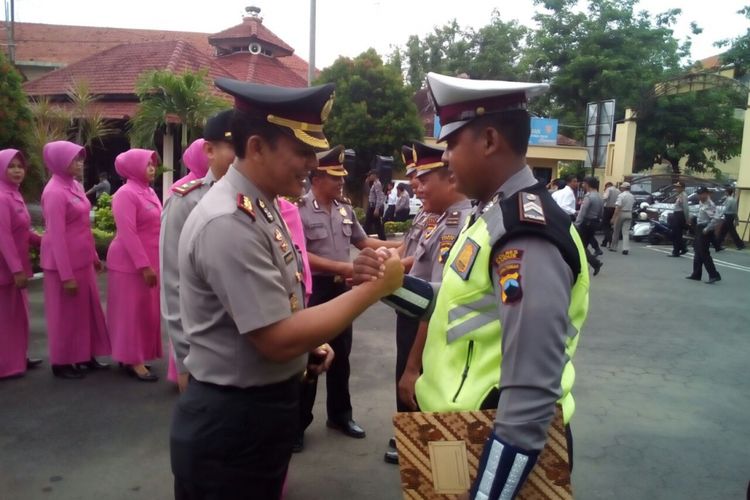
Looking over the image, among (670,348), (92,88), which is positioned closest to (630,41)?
(92,88)

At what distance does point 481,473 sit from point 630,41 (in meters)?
30.8

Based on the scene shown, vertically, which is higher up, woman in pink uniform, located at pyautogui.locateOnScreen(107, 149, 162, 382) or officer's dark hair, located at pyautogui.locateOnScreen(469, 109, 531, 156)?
officer's dark hair, located at pyautogui.locateOnScreen(469, 109, 531, 156)

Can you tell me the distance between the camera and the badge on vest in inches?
58.4

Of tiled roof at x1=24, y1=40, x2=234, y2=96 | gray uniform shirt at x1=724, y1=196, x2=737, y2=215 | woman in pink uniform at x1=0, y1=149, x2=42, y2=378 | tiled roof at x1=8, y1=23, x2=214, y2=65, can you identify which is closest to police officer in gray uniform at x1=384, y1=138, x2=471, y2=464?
woman in pink uniform at x1=0, y1=149, x2=42, y2=378

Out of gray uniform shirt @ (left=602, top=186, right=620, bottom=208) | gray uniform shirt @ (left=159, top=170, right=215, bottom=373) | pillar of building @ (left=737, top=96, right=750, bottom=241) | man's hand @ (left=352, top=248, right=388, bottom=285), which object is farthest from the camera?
A: pillar of building @ (left=737, top=96, right=750, bottom=241)

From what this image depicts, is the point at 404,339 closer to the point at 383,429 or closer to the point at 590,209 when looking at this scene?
the point at 383,429

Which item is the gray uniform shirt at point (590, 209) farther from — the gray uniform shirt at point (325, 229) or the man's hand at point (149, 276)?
the man's hand at point (149, 276)

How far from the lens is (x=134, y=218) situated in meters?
4.64

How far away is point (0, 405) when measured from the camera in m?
4.35

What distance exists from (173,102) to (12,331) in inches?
345

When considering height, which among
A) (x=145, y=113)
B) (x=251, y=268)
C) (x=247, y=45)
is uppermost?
(x=247, y=45)

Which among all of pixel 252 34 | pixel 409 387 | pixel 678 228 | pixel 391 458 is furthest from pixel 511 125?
pixel 252 34

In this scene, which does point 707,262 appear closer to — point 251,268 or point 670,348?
point 670,348

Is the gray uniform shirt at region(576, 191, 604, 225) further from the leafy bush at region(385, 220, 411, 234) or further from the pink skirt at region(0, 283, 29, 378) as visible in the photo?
the pink skirt at region(0, 283, 29, 378)
